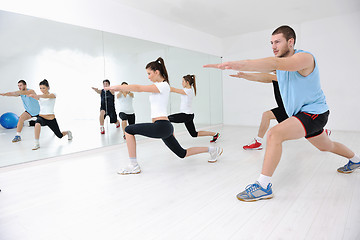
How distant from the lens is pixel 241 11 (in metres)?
4.34

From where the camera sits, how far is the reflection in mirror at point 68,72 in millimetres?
2543

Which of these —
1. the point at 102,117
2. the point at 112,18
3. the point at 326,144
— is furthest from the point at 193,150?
the point at 112,18

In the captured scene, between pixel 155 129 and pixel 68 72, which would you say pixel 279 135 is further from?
pixel 68 72

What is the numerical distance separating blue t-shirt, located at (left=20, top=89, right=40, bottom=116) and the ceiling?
1.96m

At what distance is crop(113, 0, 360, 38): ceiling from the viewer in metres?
3.92

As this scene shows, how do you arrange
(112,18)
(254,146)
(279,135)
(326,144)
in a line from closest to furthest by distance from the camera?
(279,135), (326,144), (254,146), (112,18)

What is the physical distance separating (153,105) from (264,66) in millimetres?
1163

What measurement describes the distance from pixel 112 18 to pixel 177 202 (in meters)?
3.04

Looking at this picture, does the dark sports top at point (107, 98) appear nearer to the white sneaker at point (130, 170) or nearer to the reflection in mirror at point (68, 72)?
the reflection in mirror at point (68, 72)

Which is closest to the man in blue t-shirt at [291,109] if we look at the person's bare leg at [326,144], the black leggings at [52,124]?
the person's bare leg at [326,144]

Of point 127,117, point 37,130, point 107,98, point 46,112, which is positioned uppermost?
point 107,98

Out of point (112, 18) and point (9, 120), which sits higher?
point (112, 18)

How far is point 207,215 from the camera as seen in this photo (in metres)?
1.38

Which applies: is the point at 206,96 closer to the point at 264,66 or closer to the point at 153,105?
the point at 153,105
